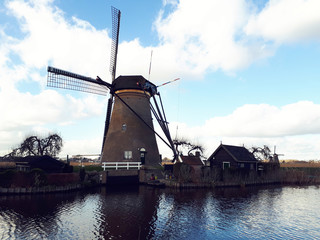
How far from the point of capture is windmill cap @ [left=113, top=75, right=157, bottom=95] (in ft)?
110

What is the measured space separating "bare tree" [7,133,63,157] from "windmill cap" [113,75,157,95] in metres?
17.2

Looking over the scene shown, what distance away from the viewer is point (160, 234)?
1209 centimetres

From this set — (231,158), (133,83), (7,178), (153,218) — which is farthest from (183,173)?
(7,178)

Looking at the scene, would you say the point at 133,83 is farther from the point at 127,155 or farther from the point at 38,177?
the point at 38,177

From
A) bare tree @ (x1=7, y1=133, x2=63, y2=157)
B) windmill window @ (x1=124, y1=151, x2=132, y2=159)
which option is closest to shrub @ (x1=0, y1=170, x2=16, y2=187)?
windmill window @ (x1=124, y1=151, x2=132, y2=159)

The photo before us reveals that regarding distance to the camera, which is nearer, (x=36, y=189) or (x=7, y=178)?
(x=7, y=178)

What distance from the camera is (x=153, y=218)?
48.8ft

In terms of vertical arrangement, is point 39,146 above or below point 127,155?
above

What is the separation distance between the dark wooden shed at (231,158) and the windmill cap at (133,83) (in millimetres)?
14034

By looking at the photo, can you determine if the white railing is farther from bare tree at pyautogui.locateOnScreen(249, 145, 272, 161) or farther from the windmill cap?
bare tree at pyautogui.locateOnScreen(249, 145, 272, 161)

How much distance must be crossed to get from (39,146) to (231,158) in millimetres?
31244

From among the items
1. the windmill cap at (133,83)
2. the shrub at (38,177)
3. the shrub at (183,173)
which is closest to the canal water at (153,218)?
the shrub at (38,177)

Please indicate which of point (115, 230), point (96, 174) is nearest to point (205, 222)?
point (115, 230)

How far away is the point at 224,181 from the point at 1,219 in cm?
2457
